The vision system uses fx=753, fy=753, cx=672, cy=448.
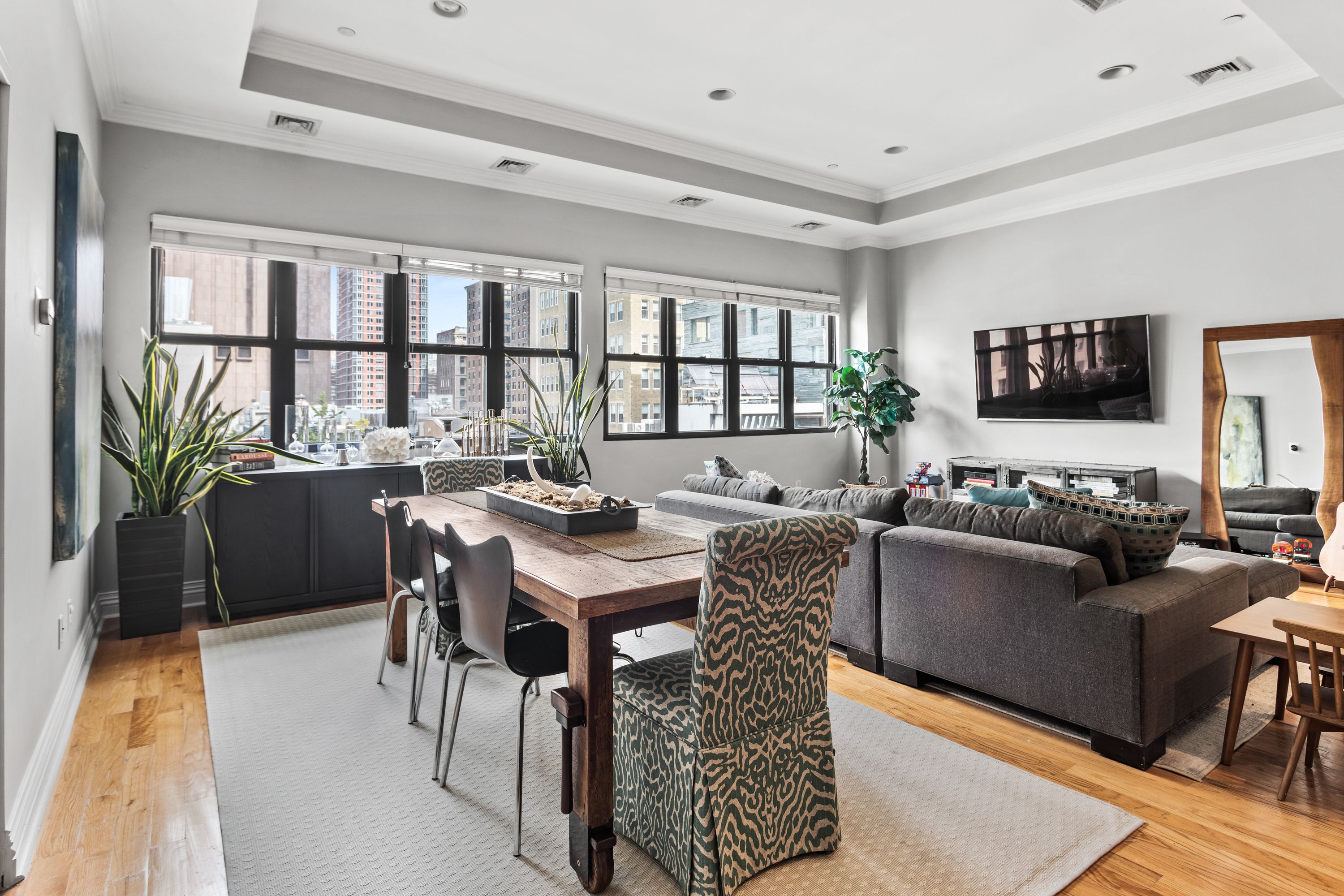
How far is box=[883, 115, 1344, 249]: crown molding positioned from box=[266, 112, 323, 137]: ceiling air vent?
469 cm

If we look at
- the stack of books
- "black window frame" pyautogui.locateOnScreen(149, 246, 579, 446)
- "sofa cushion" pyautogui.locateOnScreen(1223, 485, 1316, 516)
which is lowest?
"sofa cushion" pyautogui.locateOnScreen(1223, 485, 1316, 516)

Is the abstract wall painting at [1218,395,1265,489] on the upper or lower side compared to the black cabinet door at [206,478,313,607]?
upper

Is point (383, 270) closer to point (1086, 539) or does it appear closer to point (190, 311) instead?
point (190, 311)

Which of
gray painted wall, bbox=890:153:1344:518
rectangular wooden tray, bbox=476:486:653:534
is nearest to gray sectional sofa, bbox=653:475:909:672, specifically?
rectangular wooden tray, bbox=476:486:653:534

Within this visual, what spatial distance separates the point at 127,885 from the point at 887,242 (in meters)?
6.70

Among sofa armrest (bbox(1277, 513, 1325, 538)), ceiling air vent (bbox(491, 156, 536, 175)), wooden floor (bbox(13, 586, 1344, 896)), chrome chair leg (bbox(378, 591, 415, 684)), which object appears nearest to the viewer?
wooden floor (bbox(13, 586, 1344, 896))

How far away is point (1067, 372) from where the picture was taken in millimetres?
5668

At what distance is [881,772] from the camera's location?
2303mm

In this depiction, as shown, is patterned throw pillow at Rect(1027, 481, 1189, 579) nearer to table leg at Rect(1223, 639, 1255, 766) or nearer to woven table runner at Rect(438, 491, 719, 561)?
table leg at Rect(1223, 639, 1255, 766)

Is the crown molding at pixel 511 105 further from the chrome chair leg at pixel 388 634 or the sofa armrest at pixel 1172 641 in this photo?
the sofa armrest at pixel 1172 641

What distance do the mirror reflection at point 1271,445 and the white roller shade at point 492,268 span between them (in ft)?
14.4

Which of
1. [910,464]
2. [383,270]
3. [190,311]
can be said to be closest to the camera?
[190,311]

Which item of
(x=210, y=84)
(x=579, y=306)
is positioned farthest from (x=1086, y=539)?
(x=210, y=84)

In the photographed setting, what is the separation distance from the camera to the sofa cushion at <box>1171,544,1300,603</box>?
3.04 m
